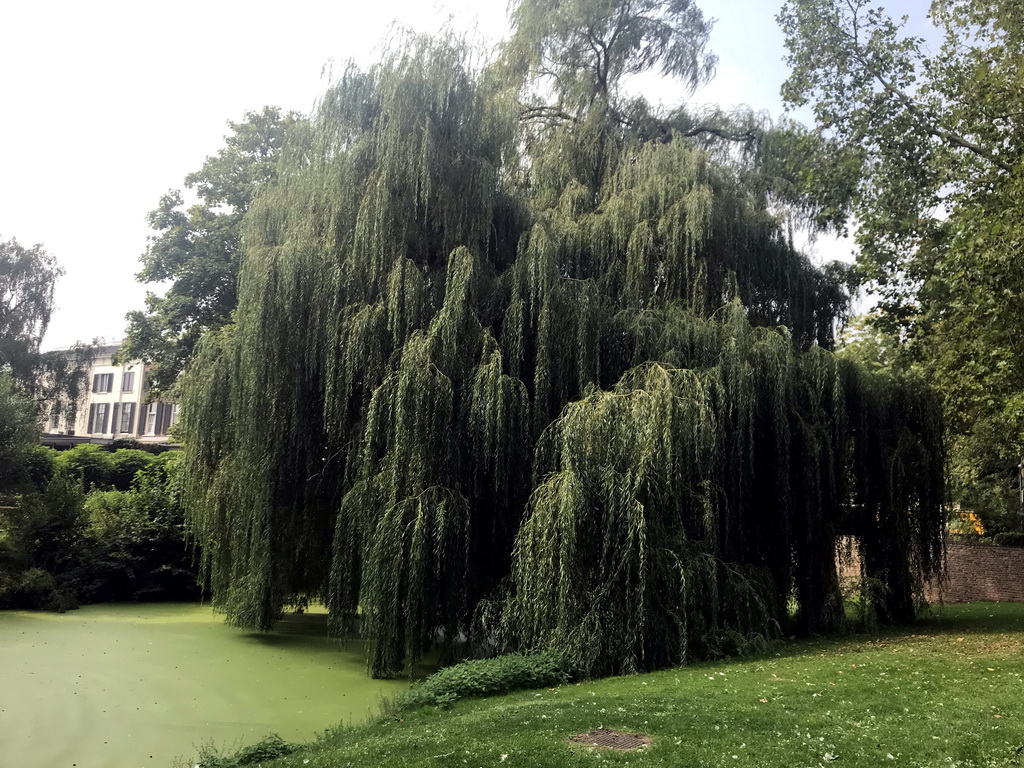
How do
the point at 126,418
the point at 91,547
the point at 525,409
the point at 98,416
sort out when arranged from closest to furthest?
the point at 525,409 → the point at 91,547 → the point at 126,418 → the point at 98,416

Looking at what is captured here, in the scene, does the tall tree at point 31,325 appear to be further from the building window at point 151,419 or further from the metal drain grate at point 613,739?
the metal drain grate at point 613,739

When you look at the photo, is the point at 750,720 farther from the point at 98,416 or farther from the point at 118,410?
the point at 98,416

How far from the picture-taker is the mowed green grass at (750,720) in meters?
6.93

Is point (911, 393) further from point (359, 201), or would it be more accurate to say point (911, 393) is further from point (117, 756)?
point (117, 756)

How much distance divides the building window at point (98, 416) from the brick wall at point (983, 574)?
5380cm

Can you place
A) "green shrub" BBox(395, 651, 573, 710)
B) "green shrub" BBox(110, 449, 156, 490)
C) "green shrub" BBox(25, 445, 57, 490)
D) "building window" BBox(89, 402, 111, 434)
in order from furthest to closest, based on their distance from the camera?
"building window" BBox(89, 402, 111, 434), "green shrub" BBox(110, 449, 156, 490), "green shrub" BBox(25, 445, 57, 490), "green shrub" BBox(395, 651, 573, 710)

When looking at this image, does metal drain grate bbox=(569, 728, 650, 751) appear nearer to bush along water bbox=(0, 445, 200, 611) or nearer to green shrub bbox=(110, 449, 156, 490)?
bush along water bbox=(0, 445, 200, 611)

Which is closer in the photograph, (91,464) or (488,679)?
(488,679)

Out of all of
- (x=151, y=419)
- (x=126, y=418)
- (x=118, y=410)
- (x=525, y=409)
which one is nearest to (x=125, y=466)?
(x=525, y=409)

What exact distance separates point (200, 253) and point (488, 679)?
21.5m

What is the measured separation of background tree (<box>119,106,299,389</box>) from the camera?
2759cm

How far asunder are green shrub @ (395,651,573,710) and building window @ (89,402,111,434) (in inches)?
2210

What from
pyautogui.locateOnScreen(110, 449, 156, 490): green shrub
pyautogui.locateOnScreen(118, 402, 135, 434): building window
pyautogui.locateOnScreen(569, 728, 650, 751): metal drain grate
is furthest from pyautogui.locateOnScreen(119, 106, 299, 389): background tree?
pyautogui.locateOnScreen(118, 402, 135, 434): building window

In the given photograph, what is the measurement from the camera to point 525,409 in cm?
1347
